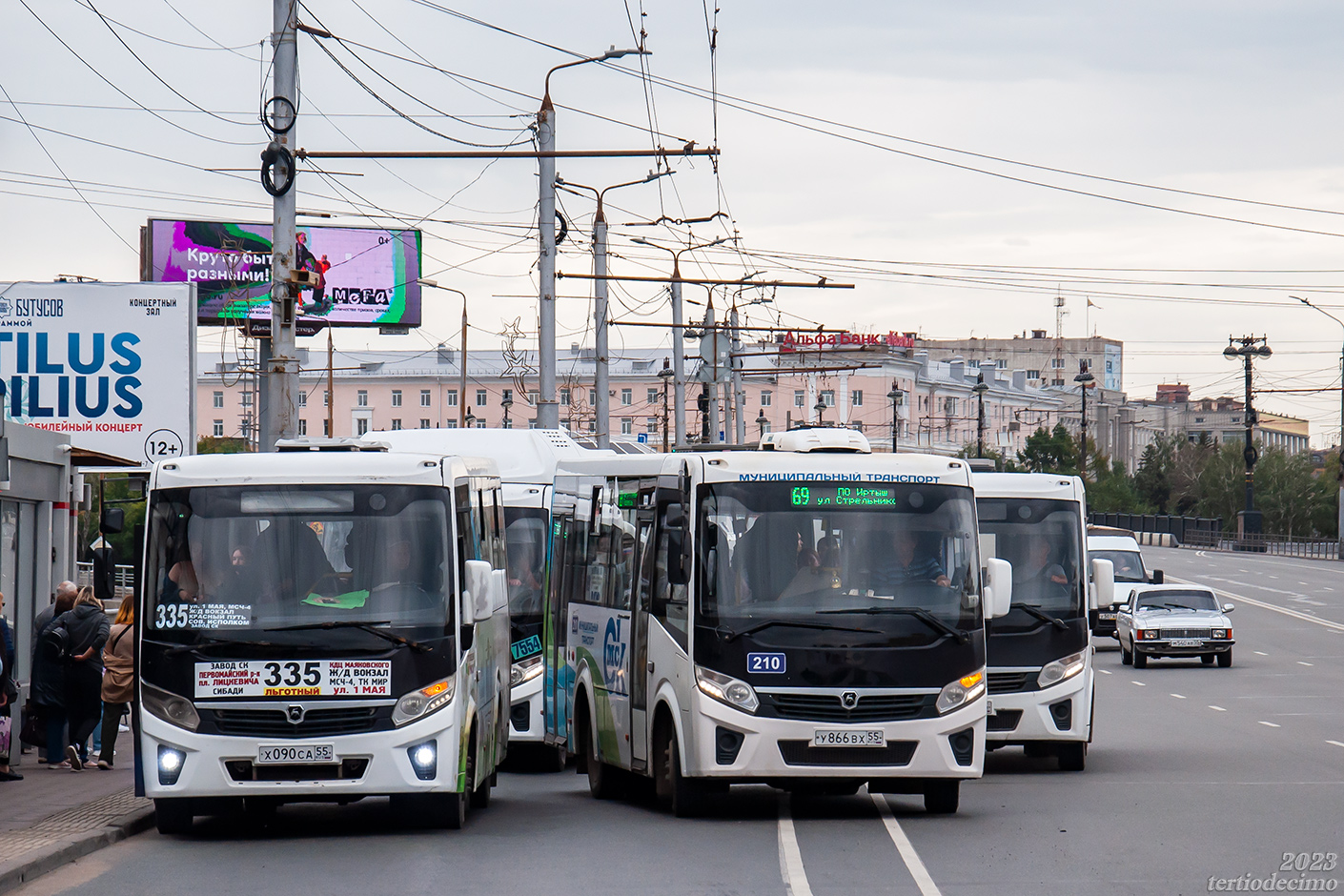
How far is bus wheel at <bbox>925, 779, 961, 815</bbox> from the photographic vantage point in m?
13.0

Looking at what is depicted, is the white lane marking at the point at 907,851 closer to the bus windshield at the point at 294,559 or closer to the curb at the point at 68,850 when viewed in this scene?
the bus windshield at the point at 294,559

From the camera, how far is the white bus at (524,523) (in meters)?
17.6

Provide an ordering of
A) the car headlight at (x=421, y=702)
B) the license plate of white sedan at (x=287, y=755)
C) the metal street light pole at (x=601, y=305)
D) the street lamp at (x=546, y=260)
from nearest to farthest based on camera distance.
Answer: the license plate of white sedan at (x=287, y=755)
the car headlight at (x=421, y=702)
the street lamp at (x=546, y=260)
the metal street light pole at (x=601, y=305)

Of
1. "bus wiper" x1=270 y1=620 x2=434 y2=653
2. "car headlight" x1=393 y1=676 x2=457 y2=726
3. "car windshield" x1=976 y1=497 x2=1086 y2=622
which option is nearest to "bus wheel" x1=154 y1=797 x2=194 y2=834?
"bus wiper" x1=270 y1=620 x2=434 y2=653

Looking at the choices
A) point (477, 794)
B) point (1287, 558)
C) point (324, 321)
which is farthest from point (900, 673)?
point (1287, 558)

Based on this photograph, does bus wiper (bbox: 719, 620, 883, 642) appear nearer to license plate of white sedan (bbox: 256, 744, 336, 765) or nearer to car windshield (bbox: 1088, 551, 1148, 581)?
license plate of white sedan (bbox: 256, 744, 336, 765)

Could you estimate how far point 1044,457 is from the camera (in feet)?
366

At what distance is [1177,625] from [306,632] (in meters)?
27.4

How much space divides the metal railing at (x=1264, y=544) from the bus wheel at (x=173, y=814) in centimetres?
7515

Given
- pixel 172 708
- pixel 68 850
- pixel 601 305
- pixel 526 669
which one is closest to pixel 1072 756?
pixel 526 669

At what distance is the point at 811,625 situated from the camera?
1254 centimetres

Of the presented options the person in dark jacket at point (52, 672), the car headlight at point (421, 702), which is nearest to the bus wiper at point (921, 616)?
the car headlight at point (421, 702)

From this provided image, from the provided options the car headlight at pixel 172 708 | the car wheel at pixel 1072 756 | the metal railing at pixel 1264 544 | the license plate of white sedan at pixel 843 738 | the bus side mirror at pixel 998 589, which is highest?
the bus side mirror at pixel 998 589

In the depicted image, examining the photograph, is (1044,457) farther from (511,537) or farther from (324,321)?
(511,537)
